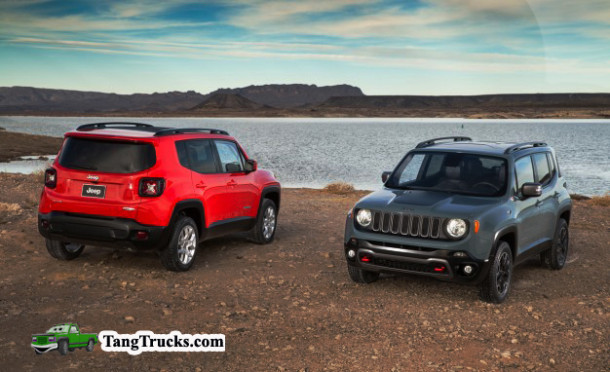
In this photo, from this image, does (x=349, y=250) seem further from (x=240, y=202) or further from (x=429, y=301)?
(x=240, y=202)

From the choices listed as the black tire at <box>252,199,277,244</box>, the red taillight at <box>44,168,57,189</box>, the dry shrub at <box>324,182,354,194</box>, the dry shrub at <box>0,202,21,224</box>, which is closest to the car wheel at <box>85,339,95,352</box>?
the red taillight at <box>44,168,57,189</box>

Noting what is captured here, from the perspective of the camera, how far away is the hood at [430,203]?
7168 millimetres

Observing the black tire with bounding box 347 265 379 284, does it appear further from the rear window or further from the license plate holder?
the license plate holder

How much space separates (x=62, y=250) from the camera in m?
9.02

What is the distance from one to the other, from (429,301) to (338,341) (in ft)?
6.06

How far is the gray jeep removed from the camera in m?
7.07

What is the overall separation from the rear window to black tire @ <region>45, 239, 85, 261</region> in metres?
1.42

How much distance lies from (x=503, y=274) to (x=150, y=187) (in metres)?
4.35

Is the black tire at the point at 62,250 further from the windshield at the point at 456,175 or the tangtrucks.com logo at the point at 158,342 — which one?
the windshield at the point at 456,175

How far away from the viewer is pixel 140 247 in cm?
800

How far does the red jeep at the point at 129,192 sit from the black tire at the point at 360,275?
2.18 meters

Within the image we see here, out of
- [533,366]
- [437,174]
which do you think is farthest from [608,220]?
[533,366]

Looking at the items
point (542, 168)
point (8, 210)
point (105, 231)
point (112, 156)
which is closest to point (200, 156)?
point (112, 156)

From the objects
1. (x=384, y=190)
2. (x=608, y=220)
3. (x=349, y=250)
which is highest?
(x=384, y=190)
